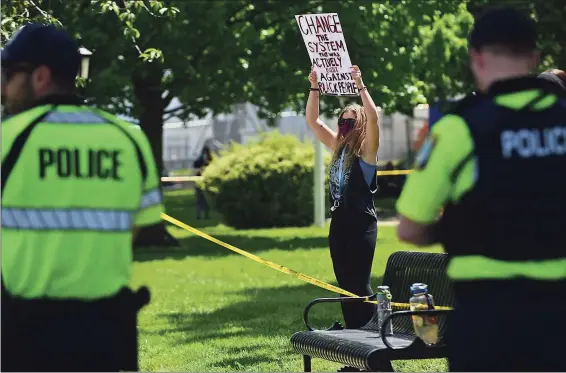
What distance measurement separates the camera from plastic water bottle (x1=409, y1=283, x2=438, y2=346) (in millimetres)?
7145

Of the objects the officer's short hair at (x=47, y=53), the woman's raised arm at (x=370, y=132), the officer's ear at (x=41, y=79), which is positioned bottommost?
the woman's raised arm at (x=370, y=132)

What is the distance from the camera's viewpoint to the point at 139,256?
73.4 ft

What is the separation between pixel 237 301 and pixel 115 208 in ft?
34.7

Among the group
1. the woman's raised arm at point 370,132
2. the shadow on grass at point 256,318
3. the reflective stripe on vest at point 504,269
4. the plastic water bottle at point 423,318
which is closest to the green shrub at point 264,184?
the shadow on grass at point 256,318

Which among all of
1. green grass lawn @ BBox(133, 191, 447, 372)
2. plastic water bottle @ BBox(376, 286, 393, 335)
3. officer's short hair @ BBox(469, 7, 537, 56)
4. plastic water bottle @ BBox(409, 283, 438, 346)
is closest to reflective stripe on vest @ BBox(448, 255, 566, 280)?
officer's short hair @ BBox(469, 7, 537, 56)

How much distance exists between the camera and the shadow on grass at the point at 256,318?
11.9m

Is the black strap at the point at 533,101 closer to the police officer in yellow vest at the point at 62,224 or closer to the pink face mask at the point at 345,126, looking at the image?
the police officer in yellow vest at the point at 62,224

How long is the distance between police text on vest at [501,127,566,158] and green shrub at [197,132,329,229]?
24035 mm

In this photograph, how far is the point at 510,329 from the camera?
4.03m

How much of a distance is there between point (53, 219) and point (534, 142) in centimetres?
160

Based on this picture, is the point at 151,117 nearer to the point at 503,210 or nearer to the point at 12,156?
the point at 12,156

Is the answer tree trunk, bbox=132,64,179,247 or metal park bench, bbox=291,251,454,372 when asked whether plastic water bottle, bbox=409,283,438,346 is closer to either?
metal park bench, bbox=291,251,454,372

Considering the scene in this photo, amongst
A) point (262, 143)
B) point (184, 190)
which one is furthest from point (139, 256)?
point (184, 190)

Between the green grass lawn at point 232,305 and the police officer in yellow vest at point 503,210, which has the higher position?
the police officer in yellow vest at point 503,210
